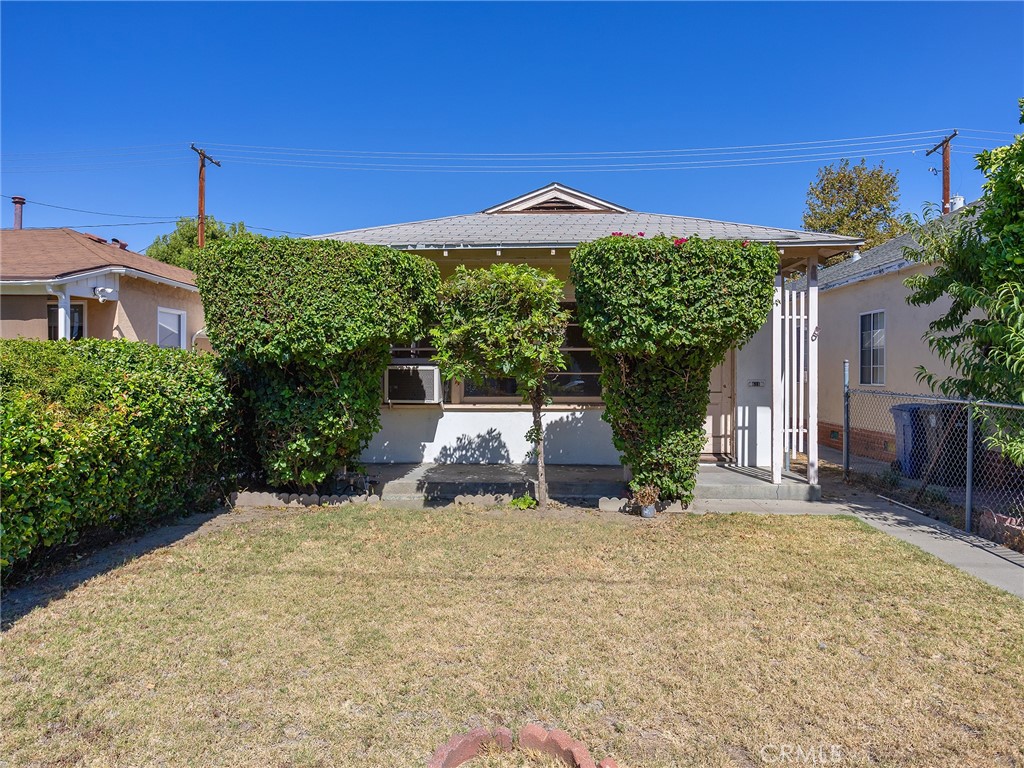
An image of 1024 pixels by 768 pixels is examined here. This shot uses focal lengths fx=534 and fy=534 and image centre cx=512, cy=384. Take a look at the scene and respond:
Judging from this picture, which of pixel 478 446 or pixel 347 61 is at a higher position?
pixel 347 61

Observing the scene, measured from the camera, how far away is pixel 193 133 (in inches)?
678

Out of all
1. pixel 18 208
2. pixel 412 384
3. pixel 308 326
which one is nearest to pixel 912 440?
pixel 412 384

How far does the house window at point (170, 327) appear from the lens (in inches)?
473

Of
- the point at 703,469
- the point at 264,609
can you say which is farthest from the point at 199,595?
the point at 703,469

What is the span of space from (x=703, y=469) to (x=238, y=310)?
6240mm

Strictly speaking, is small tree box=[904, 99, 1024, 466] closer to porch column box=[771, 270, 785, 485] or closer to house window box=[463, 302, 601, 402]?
porch column box=[771, 270, 785, 485]

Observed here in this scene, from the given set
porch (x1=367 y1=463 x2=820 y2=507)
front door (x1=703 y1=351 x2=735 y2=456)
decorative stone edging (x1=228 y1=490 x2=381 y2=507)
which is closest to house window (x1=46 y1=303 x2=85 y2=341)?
decorative stone edging (x1=228 y1=490 x2=381 y2=507)

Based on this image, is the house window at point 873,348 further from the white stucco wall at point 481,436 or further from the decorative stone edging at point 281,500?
the decorative stone edging at point 281,500

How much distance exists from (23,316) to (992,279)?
14.1m

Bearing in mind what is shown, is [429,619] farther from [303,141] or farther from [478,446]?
[303,141]

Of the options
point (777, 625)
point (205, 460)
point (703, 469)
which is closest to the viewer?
point (777, 625)

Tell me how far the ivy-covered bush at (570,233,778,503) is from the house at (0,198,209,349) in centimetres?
617

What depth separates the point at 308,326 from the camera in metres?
5.32
